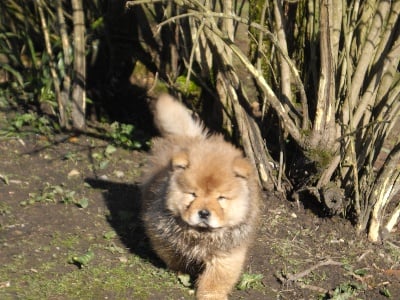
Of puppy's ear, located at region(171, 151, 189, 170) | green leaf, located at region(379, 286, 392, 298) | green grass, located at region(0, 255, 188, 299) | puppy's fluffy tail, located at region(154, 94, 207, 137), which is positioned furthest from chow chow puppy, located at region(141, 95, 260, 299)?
green leaf, located at region(379, 286, 392, 298)

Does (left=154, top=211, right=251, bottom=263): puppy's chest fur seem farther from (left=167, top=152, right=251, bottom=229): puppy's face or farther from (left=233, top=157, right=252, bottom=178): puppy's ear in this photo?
(left=233, top=157, right=252, bottom=178): puppy's ear

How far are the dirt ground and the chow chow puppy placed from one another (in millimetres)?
219

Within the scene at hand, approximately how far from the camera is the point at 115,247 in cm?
513

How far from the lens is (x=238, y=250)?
184 inches

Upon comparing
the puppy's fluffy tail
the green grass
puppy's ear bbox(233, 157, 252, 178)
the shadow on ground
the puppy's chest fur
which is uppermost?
puppy's ear bbox(233, 157, 252, 178)

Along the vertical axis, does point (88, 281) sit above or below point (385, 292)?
above

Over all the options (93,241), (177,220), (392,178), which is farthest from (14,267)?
(392,178)

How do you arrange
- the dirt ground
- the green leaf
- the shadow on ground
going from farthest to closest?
the shadow on ground → the green leaf → the dirt ground

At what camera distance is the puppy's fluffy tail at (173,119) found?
18.2ft

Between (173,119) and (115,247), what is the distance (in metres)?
1.16

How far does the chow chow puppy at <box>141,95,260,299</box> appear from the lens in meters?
4.29

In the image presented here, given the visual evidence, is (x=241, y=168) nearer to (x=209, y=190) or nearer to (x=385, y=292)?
(x=209, y=190)

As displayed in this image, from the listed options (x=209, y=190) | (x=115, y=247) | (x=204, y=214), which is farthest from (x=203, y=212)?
(x=115, y=247)

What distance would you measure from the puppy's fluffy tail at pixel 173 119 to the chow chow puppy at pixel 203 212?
47cm
